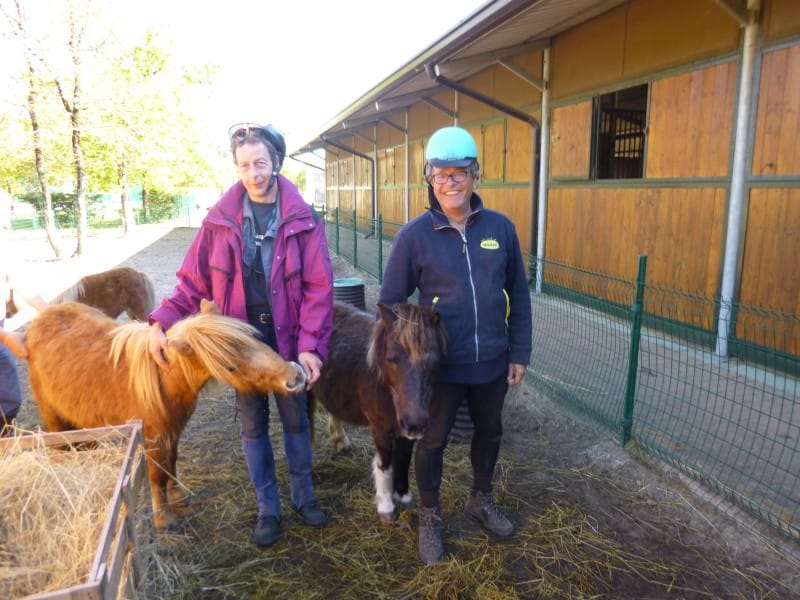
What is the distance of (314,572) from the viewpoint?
2668 millimetres

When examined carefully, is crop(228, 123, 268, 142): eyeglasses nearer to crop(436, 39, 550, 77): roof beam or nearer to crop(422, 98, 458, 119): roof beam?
crop(436, 39, 550, 77): roof beam

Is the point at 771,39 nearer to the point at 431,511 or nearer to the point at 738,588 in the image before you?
the point at 738,588

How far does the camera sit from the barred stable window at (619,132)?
6492 mm

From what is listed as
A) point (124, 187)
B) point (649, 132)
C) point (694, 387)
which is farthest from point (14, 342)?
point (124, 187)

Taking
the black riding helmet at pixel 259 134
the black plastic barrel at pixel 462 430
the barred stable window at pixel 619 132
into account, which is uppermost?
the barred stable window at pixel 619 132

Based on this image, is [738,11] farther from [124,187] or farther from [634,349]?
[124,187]

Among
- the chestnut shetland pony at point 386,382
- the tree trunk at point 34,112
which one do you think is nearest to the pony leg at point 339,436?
the chestnut shetland pony at point 386,382

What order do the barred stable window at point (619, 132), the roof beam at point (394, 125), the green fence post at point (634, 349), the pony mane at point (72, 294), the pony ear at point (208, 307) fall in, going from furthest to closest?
the roof beam at point (394, 125) < the barred stable window at point (619, 132) < the pony mane at point (72, 294) < the green fence post at point (634, 349) < the pony ear at point (208, 307)

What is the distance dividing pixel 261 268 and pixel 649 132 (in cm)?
486

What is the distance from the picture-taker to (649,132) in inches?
225

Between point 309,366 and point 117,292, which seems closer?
point 309,366

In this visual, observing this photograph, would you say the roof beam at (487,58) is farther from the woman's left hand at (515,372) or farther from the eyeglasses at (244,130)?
the woman's left hand at (515,372)

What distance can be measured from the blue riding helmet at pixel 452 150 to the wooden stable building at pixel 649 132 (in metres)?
3.31

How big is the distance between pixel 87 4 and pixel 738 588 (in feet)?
54.5
